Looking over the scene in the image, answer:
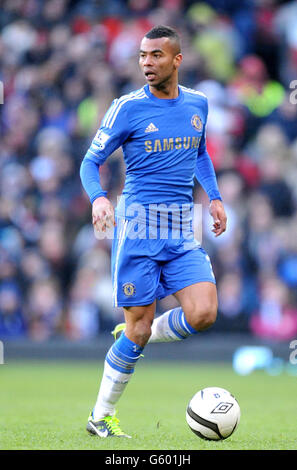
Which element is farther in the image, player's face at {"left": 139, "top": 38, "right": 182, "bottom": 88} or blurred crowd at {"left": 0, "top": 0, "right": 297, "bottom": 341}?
blurred crowd at {"left": 0, "top": 0, "right": 297, "bottom": 341}

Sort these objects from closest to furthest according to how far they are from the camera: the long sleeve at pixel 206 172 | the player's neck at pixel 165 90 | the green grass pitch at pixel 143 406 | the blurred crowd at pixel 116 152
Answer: the green grass pitch at pixel 143 406
the player's neck at pixel 165 90
the long sleeve at pixel 206 172
the blurred crowd at pixel 116 152

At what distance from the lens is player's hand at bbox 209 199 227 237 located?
21.2 feet

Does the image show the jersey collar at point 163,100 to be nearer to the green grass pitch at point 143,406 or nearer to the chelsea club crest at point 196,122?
the chelsea club crest at point 196,122

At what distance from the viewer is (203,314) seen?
601 centimetres

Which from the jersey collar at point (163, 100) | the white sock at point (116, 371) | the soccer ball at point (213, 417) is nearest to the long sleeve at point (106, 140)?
the jersey collar at point (163, 100)

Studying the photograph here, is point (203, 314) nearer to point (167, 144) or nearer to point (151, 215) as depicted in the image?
point (151, 215)

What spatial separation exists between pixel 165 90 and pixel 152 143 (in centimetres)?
36

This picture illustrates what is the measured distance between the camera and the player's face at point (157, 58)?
6.13 metres

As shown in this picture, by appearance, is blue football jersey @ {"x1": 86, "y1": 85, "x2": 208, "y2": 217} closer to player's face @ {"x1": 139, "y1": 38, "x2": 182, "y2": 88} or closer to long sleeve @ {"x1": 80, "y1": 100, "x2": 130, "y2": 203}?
long sleeve @ {"x1": 80, "y1": 100, "x2": 130, "y2": 203}

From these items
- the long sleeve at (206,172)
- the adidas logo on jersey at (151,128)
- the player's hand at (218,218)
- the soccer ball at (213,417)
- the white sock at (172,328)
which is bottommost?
the soccer ball at (213,417)

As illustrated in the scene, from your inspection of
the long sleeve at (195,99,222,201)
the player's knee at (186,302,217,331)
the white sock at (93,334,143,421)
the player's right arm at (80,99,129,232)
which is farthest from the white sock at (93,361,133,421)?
the long sleeve at (195,99,222,201)

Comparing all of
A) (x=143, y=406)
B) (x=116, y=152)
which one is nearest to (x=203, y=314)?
(x=143, y=406)

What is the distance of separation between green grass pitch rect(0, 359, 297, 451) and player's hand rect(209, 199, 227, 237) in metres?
1.30

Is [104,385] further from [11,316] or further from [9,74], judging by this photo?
[9,74]
